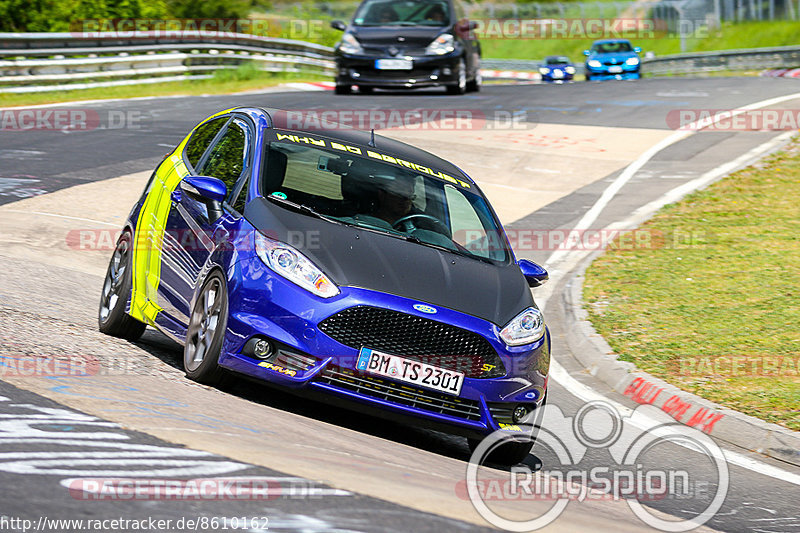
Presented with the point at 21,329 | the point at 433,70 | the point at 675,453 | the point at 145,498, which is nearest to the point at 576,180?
the point at 433,70

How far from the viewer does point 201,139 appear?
27.1 feet

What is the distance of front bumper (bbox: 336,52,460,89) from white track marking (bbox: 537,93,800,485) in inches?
207

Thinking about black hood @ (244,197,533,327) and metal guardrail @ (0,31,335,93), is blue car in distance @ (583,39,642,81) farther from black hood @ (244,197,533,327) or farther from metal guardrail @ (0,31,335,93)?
black hood @ (244,197,533,327)

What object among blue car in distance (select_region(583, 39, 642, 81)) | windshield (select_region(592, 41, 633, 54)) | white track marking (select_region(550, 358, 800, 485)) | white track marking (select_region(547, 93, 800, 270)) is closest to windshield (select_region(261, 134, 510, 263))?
white track marking (select_region(550, 358, 800, 485))

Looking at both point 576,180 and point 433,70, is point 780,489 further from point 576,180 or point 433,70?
point 433,70

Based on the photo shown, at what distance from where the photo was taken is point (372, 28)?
77.3 feet

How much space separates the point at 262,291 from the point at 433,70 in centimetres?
1804

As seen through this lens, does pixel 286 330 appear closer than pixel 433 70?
Yes

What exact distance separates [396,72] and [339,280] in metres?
17.6

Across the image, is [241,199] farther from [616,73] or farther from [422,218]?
[616,73]

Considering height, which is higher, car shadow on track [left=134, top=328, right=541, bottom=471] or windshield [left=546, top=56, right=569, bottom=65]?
car shadow on track [left=134, top=328, right=541, bottom=471]

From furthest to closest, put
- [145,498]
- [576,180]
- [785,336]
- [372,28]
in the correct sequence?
[372,28]
[576,180]
[785,336]
[145,498]

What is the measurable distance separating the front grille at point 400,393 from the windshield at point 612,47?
36398mm

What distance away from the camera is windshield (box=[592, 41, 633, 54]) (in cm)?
4131
